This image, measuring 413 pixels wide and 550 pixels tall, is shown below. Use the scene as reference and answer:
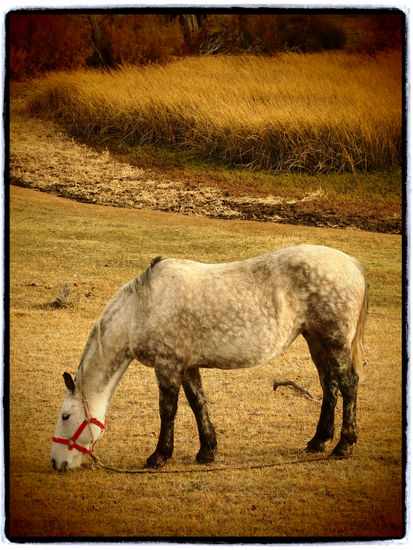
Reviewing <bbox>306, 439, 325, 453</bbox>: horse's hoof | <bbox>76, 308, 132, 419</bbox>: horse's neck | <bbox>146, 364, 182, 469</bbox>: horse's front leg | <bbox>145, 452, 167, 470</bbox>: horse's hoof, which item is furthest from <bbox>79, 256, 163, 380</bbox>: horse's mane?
<bbox>306, 439, 325, 453</bbox>: horse's hoof

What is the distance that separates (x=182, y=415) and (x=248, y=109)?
3.92m

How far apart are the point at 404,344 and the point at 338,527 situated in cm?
169

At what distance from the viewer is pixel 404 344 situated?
6.16 meters

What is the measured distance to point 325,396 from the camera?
588cm

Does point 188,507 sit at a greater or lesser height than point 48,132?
lesser

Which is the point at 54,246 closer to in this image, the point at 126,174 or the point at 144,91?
the point at 126,174

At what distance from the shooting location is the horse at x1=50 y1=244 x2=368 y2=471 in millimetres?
5453

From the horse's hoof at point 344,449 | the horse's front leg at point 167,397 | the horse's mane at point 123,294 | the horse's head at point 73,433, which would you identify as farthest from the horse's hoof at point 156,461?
the horse's hoof at point 344,449

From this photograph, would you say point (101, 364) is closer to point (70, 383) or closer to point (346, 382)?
point (70, 383)

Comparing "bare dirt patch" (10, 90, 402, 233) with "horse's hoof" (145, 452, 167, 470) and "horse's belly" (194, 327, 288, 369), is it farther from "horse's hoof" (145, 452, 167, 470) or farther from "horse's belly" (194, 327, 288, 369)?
"horse's hoof" (145, 452, 167, 470)

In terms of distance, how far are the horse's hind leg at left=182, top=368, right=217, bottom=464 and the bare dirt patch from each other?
3.76 metres

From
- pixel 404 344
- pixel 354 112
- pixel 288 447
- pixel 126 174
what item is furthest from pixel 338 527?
pixel 126 174

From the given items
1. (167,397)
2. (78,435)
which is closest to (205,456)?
(167,397)

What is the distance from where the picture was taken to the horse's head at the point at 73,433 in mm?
5379
